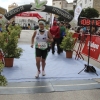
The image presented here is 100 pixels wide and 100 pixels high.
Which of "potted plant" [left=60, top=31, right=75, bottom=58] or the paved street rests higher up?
"potted plant" [left=60, top=31, right=75, bottom=58]

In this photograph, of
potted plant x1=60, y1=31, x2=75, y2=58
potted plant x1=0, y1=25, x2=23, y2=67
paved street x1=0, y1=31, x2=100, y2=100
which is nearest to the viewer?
paved street x1=0, y1=31, x2=100, y2=100

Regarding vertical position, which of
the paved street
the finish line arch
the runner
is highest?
the finish line arch

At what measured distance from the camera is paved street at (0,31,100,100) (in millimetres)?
5180

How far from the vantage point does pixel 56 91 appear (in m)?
5.61

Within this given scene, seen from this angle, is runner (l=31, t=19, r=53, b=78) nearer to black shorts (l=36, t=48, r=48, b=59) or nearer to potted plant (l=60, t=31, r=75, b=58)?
black shorts (l=36, t=48, r=48, b=59)

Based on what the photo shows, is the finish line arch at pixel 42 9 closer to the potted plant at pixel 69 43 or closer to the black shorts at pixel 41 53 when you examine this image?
the potted plant at pixel 69 43

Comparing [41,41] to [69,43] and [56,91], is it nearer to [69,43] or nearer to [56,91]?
[56,91]

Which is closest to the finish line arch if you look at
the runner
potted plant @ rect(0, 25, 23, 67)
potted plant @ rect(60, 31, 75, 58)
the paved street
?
potted plant @ rect(60, 31, 75, 58)

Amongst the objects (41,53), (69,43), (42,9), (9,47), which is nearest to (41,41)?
(41,53)

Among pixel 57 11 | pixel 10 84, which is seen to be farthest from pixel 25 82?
pixel 57 11

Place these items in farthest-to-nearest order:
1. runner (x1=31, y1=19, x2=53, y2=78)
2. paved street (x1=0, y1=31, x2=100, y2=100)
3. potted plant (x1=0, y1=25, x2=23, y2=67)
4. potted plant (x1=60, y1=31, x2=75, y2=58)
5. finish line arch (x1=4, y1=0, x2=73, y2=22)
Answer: finish line arch (x1=4, y1=0, x2=73, y2=22), potted plant (x1=60, y1=31, x2=75, y2=58), potted plant (x1=0, y1=25, x2=23, y2=67), runner (x1=31, y1=19, x2=53, y2=78), paved street (x1=0, y1=31, x2=100, y2=100)

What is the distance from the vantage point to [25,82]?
6316 millimetres

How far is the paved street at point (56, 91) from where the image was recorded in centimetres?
518

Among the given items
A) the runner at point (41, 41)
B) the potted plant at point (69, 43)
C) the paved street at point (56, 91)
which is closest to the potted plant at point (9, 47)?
the runner at point (41, 41)
